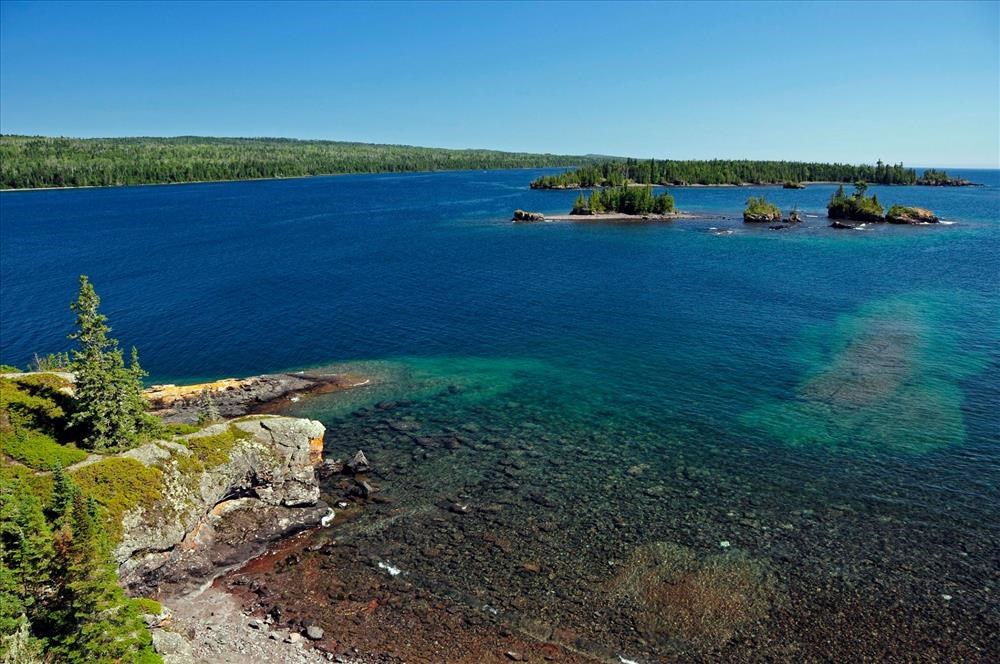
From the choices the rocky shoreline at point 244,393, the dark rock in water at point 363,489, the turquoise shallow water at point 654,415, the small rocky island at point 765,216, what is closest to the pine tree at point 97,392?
the dark rock in water at point 363,489

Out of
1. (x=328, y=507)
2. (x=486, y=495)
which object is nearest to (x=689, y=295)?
(x=486, y=495)

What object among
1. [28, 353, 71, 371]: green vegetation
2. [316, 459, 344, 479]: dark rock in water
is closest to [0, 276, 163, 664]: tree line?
[316, 459, 344, 479]: dark rock in water

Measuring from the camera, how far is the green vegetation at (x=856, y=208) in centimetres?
17812

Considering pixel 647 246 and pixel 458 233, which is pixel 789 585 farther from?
pixel 458 233

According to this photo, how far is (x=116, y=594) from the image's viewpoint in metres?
24.1

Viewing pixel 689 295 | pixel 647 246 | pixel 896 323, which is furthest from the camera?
pixel 647 246

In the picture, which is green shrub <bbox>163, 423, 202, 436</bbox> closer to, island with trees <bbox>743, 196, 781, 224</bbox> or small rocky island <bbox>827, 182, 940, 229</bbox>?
island with trees <bbox>743, 196, 781, 224</bbox>

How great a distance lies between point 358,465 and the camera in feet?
149

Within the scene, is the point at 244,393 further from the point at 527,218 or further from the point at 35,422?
the point at 527,218

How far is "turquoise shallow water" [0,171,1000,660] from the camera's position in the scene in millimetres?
32188

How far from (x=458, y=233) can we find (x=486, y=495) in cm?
12769

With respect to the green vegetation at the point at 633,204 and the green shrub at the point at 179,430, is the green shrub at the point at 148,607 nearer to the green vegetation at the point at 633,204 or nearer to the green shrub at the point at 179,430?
the green shrub at the point at 179,430

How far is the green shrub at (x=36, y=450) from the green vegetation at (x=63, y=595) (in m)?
9.77

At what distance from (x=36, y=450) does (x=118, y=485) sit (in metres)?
5.02
